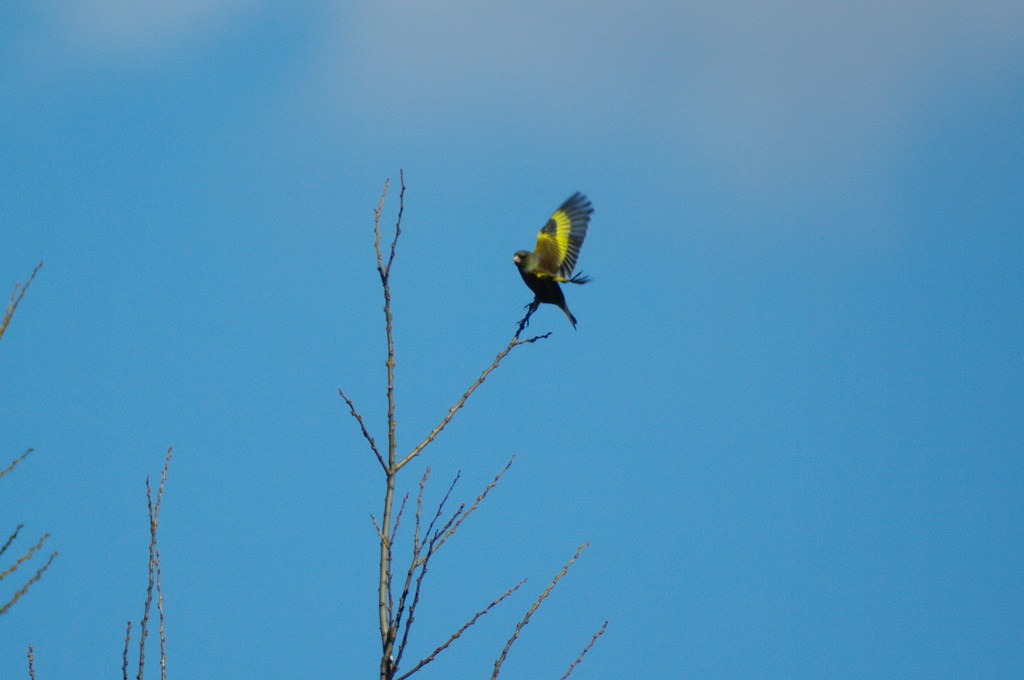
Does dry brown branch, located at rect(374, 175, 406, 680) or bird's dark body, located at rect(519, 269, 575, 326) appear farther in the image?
bird's dark body, located at rect(519, 269, 575, 326)

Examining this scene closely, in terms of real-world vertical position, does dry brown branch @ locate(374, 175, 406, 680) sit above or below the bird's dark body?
below

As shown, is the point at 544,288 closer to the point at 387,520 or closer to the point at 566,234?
the point at 566,234

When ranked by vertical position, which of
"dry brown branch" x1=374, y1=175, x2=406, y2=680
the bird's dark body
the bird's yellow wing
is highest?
the bird's yellow wing

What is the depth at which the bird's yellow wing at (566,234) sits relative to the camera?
27.8 feet

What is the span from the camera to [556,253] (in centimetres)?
855

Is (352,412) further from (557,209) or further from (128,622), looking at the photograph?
(557,209)

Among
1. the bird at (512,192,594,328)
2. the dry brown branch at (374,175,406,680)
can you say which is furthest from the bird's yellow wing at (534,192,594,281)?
the dry brown branch at (374,175,406,680)

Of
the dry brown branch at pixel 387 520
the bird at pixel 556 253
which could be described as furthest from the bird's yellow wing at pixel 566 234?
the dry brown branch at pixel 387 520

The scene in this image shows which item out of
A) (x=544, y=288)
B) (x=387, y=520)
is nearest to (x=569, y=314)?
(x=544, y=288)

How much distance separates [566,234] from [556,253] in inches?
12.9

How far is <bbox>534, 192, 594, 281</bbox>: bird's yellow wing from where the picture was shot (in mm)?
8477

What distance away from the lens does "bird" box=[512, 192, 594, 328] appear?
8.23 m

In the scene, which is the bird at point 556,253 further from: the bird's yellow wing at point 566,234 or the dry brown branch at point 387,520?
the dry brown branch at point 387,520

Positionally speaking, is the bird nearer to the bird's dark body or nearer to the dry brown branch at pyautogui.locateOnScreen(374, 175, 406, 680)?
Result: the bird's dark body
